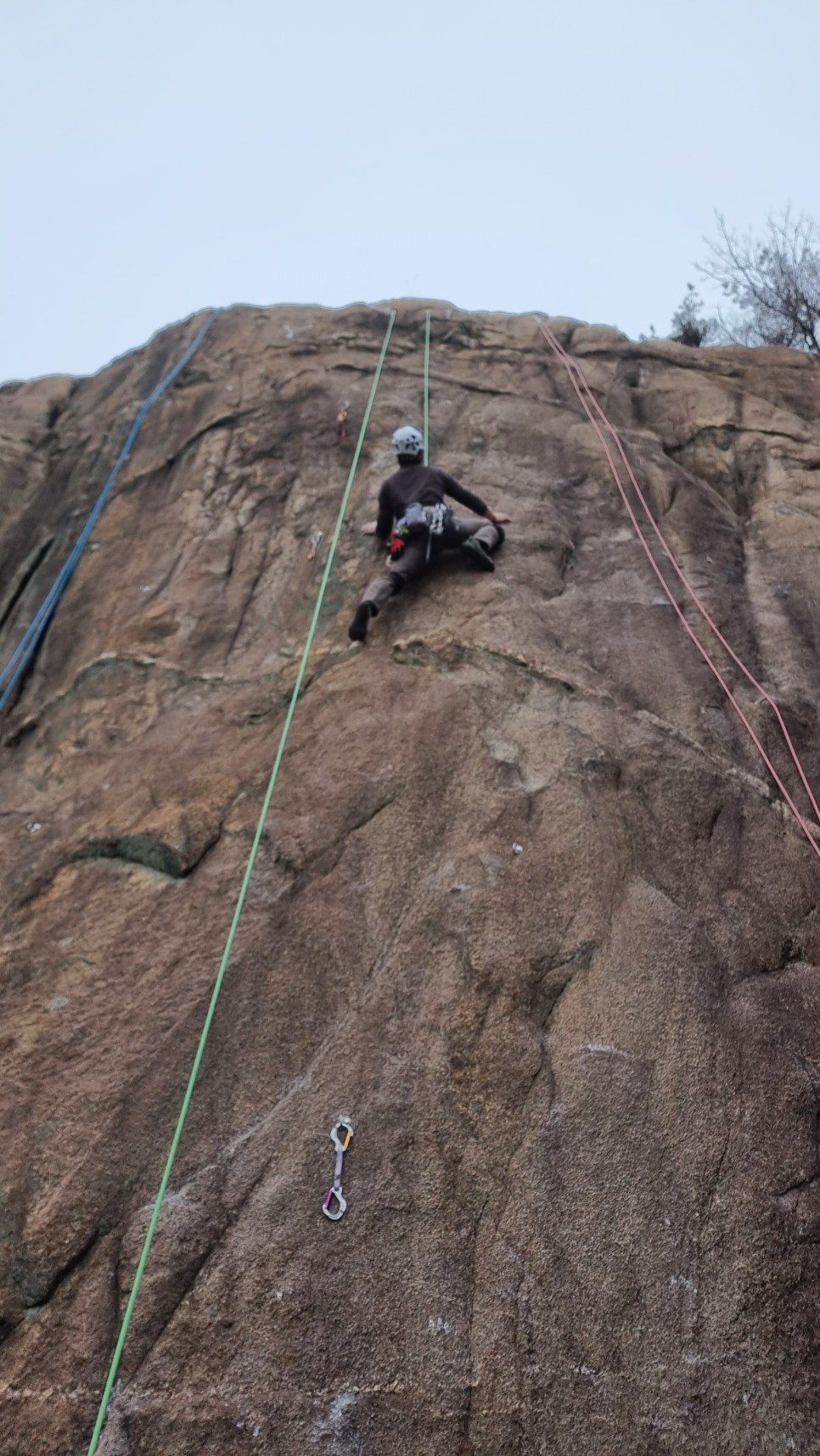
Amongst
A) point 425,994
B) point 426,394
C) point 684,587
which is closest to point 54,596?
point 426,394

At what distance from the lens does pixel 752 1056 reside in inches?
149

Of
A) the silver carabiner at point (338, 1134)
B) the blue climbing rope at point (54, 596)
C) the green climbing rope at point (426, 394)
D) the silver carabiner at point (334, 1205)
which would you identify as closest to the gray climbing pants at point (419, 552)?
the green climbing rope at point (426, 394)

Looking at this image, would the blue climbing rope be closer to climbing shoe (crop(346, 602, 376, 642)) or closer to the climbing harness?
climbing shoe (crop(346, 602, 376, 642))

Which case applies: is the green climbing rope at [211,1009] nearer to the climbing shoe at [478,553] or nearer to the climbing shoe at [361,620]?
the climbing shoe at [361,620]

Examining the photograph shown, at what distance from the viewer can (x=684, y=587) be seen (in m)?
6.25

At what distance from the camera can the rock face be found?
9.84ft

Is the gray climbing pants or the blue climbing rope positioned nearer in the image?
the gray climbing pants

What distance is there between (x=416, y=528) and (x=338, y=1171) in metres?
3.96

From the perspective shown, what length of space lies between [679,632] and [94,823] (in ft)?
12.4

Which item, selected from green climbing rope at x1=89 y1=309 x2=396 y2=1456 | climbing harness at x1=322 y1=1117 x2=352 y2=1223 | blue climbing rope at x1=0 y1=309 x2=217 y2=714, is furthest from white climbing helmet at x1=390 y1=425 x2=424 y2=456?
climbing harness at x1=322 y1=1117 x2=352 y2=1223

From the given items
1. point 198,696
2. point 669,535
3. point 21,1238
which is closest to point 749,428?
point 669,535

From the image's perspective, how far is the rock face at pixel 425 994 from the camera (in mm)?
2998

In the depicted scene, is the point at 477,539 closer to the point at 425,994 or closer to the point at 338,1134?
the point at 425,994

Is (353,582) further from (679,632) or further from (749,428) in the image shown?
(749,428)
